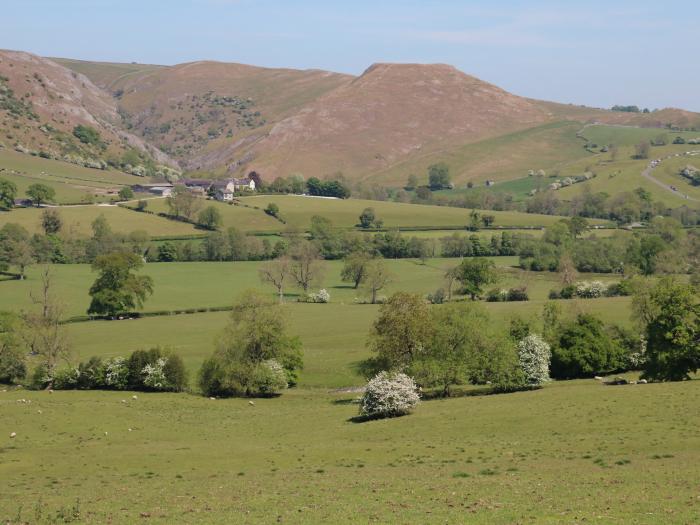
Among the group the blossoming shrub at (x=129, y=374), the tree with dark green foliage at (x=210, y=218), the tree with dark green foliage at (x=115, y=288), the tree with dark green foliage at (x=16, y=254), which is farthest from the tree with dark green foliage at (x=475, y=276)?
the tree with dark green foliage at (x=210, y=218)

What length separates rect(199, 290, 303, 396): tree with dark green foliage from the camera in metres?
69.8

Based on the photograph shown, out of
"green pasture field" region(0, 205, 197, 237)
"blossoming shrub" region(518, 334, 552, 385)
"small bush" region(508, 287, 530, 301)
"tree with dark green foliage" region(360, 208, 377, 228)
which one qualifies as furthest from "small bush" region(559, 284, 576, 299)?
"green pasture field" region(0, 205, 197, 237)

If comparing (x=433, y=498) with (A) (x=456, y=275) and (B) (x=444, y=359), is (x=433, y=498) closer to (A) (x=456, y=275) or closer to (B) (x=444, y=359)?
(B) (x=444, y=359)

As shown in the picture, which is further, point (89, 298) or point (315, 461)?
point (89, 298)

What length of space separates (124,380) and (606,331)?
41.6m

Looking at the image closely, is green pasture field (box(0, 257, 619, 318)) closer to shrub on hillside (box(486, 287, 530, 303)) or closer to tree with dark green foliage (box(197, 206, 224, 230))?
shrub on hillside (box(486, 287, 530, 303))

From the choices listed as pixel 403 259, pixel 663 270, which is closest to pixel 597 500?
pixel 663 270

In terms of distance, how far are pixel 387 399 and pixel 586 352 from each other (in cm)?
2234

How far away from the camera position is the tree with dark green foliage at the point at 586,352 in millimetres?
70875

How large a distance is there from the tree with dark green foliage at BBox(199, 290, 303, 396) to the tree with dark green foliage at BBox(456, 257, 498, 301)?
137 ft

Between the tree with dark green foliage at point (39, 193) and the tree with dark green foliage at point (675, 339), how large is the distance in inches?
5739

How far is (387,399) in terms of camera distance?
2212 inches

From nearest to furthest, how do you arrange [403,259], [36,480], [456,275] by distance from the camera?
1. [36,480]
2. [456,275]
3. [403,259]

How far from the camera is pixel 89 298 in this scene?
11588 cm
